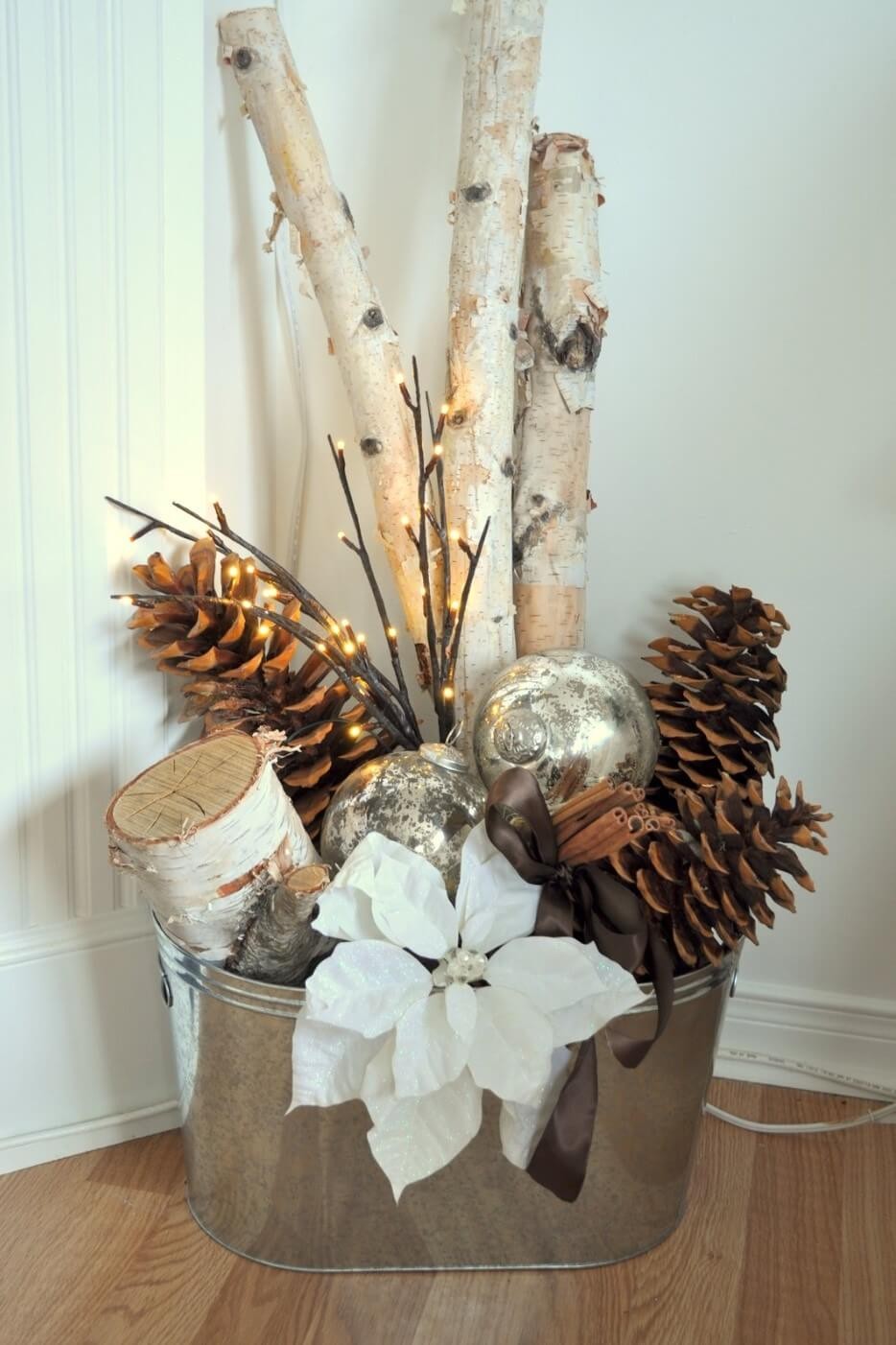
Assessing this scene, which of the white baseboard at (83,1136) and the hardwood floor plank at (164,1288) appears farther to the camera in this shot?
the white baseboard at (83,1136)

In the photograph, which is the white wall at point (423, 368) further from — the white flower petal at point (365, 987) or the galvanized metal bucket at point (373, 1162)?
the white flower petal at point (365, 987)

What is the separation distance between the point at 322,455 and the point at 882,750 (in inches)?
26.7

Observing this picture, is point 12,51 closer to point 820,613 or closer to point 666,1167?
point 820,613

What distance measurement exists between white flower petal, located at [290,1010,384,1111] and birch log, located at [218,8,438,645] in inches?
17.7

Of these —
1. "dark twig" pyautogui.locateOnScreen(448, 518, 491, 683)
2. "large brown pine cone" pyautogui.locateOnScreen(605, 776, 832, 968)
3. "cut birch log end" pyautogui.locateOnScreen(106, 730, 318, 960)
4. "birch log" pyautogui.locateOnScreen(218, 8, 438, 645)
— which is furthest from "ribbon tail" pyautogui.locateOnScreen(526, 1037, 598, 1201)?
"birch log" pyautogui.locateOnScreen(218, 8, 438, 645)

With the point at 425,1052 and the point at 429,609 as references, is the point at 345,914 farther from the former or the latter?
the point at 429,609

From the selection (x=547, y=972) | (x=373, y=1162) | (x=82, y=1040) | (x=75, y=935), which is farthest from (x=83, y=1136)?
(x=547, y=972)

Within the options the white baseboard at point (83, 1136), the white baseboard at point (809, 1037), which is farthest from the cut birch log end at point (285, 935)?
the white baseboard at point (809, 1037)

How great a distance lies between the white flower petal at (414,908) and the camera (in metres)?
0.84

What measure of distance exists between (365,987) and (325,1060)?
7 centimetres

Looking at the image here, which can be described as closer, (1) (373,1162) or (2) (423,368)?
(1) (373,1162)

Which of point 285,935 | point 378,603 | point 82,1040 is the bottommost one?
point 82,1040

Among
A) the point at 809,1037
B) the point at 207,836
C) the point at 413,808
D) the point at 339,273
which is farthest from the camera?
the point at 809,1037

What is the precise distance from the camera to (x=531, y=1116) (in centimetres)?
87
